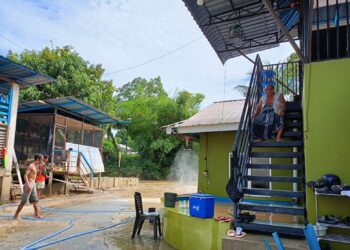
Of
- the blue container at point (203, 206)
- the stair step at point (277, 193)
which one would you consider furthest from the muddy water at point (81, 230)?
the stair step at point (277, 193)

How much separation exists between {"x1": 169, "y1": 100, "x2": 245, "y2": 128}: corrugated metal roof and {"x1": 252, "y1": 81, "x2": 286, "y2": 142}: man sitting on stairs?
2.14 m

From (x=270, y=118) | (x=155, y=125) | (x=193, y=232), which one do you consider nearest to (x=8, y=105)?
(x=193, y=232)

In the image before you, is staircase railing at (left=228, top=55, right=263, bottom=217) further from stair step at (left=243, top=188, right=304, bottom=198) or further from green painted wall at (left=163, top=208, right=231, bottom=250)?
green painted wall at (left=163, top=208, right=231, bottom=250)

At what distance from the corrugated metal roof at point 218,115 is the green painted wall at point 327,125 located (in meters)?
3.91

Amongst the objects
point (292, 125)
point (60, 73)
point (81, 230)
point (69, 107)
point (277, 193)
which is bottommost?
point (81, 230)

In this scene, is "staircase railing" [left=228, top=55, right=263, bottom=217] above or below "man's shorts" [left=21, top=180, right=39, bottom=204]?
above

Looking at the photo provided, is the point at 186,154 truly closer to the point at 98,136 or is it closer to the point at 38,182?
the point at 98,136

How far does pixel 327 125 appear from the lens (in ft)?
14.0

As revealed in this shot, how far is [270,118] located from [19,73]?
883 cm

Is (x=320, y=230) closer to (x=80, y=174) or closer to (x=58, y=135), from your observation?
(x=80, y=174)

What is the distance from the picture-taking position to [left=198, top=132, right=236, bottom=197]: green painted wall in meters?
8.93

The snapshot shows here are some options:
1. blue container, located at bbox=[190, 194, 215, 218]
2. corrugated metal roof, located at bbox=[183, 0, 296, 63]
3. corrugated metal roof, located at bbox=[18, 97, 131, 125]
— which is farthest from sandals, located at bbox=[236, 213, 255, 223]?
corrugated metal roof, located at bbox=[18, 97, 131, 125]

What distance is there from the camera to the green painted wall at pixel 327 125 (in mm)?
4105

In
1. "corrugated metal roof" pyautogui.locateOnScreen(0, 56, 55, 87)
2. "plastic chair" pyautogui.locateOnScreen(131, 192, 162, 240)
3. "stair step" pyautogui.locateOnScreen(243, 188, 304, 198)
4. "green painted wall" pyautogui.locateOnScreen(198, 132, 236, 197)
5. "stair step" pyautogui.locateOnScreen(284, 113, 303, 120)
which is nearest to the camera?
"stair step" pyautogui.locateOnScreen(243, 188, 304, 198)
